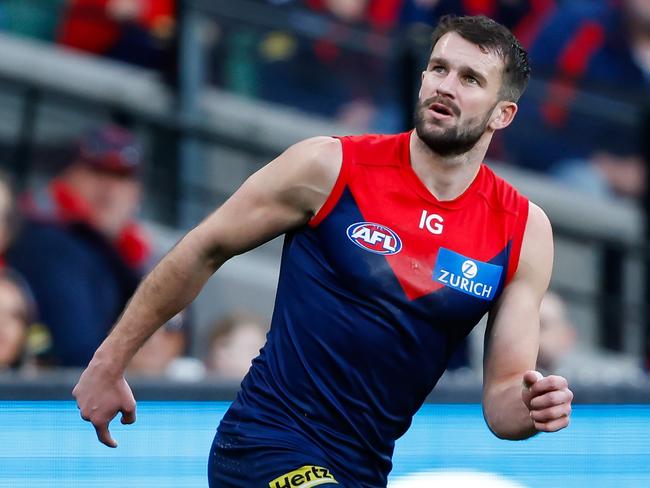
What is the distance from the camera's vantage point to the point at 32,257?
720cm

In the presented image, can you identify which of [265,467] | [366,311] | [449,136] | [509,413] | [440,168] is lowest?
[265,467]

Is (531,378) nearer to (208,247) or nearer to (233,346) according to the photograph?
(208,247)

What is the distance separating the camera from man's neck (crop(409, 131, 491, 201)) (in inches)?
168

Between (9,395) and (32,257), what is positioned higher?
→ (9,395)

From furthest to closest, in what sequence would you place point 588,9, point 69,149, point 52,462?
point 588,9 → point 69,149 → point 52,462

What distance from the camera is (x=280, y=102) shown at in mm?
8953

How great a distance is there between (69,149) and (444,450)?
367 cm

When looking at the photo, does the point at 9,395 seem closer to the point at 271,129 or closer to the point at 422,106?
the point at 422,106

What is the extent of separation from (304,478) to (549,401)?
760mm

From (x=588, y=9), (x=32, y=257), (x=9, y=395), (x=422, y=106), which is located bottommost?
(x=32, y=257)

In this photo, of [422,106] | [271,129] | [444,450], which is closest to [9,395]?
[444,450]

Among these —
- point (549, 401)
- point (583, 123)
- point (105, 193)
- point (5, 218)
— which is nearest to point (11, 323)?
point (5, 218)

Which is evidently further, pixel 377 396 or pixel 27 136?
pixel 27 136

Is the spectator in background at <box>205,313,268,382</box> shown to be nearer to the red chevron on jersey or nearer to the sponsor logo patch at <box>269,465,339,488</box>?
the red chevron on jersey
